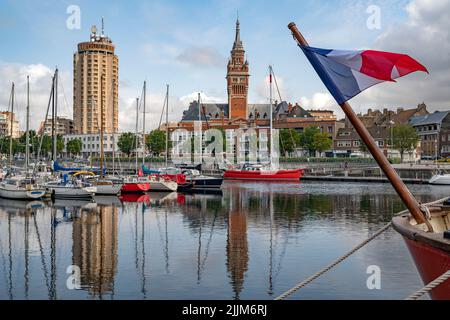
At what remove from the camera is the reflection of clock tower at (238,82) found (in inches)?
6949

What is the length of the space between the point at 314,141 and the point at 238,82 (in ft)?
155

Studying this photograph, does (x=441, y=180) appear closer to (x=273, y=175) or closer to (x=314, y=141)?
(x=273, y=175)

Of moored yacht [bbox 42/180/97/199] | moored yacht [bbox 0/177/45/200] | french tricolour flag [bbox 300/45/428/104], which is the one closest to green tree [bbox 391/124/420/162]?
moored yacht [bbox 42/180/97/199]

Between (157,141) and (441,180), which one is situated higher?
(157,141)

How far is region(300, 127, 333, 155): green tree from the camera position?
139 metres

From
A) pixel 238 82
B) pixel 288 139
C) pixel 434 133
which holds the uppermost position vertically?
pixel 238 82

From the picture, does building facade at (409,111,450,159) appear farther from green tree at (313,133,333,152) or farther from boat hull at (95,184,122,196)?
boat hull at (95,184,122,196)

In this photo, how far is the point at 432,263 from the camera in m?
10.1

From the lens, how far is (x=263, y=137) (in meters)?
156

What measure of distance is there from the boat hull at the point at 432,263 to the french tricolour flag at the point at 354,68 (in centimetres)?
353

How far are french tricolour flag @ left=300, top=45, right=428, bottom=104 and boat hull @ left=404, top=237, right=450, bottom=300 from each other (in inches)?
139

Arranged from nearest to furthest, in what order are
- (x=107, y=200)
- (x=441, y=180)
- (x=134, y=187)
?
(x=107, y=200) → (x=134, y=187) → (x=441, y=180)

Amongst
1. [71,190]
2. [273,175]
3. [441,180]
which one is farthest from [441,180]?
[71,190]
